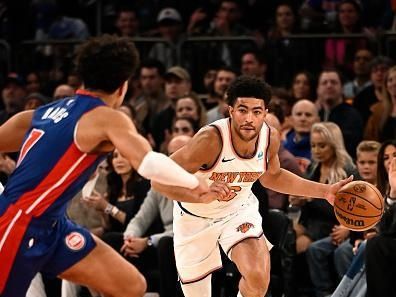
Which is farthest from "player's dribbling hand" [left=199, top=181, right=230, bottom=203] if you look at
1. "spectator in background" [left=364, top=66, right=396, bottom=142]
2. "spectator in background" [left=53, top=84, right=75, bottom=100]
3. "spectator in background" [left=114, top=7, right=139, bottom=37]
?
"spectator in background" [left=114, top=7, right=139, bottom=37]

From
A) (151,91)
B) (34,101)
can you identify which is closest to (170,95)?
(151,91)

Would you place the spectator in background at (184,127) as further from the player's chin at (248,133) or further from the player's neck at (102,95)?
the player's neck at (102,95)

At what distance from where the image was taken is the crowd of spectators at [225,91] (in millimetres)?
8773

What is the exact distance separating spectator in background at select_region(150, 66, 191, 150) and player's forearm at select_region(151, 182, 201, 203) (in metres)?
4.75

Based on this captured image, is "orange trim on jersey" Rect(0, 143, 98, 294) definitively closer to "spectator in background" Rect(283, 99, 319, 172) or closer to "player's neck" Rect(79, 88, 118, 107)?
"player's neck" Rect(79, 88, 118, 107)

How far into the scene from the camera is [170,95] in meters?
11.0

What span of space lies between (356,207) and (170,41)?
523 cm

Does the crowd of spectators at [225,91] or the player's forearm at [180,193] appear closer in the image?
the player's forearm at [180,193]

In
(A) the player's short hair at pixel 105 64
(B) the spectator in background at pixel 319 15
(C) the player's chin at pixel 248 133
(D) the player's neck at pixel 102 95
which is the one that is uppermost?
(A) the player's short hair at pixel 105 64

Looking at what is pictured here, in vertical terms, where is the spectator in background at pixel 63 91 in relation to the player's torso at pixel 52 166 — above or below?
below

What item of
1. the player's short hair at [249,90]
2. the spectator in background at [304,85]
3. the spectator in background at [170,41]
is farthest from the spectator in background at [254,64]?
the player's short hair at [249,90]

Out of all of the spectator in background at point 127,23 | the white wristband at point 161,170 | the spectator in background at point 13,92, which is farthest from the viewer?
the spectator in background at point 127,23

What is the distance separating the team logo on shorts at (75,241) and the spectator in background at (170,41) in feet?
20.8

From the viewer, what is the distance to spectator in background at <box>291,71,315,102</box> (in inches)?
416
